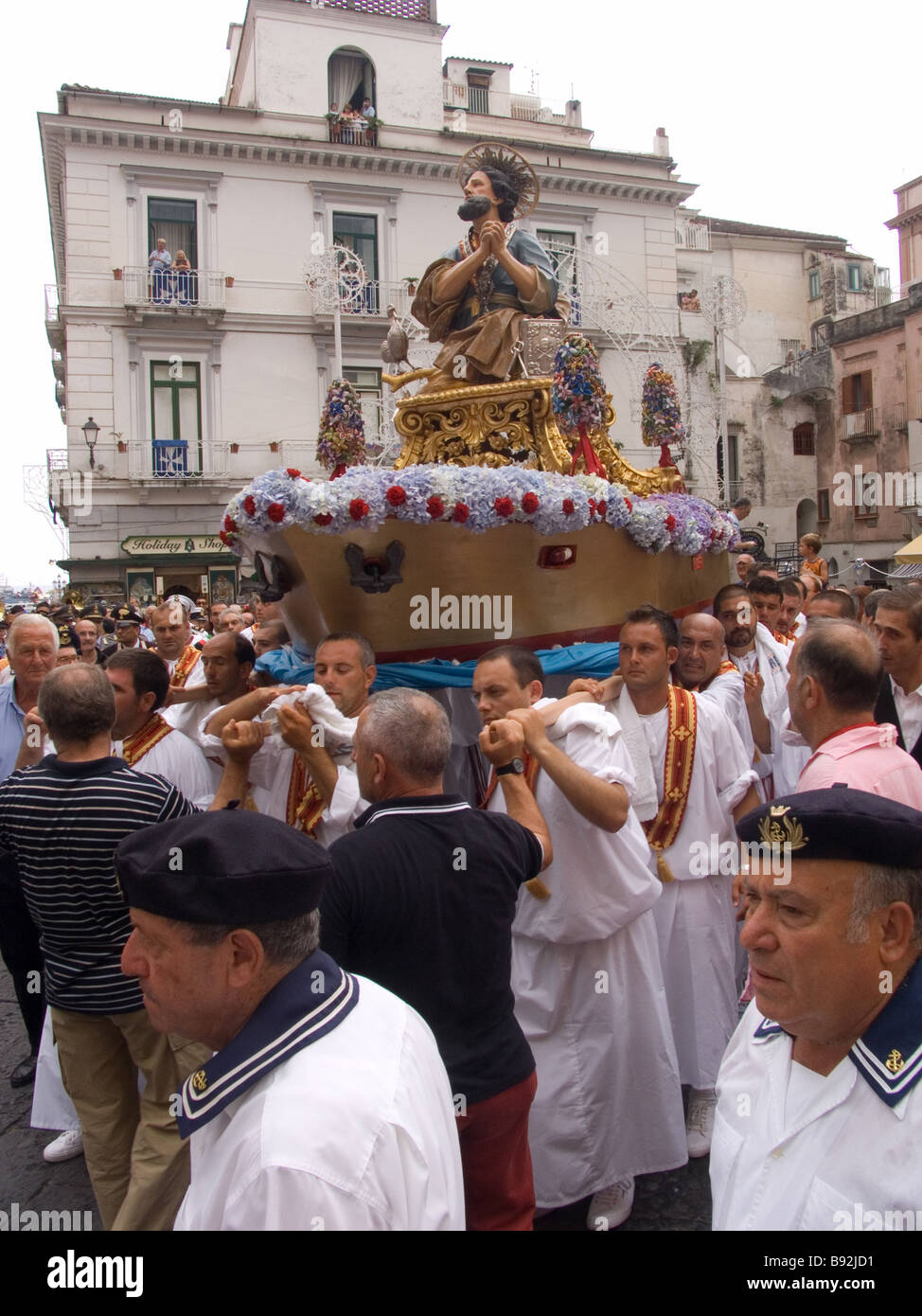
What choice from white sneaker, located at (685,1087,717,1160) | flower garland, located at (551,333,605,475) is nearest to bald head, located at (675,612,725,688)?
flower garland, located at (551,333,605,475)

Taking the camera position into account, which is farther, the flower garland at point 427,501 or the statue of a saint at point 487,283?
the statue of a saint at point 487,283

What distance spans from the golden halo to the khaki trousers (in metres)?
5.42

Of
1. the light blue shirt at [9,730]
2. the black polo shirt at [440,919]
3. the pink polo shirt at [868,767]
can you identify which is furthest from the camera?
the light blue shirt at [9,730]

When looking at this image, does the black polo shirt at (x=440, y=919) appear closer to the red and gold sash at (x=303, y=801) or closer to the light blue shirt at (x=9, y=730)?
the red and gold sash at (x=303, y=801)

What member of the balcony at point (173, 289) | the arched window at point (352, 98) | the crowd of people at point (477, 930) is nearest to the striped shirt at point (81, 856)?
the crowd of people at point (477, 930)

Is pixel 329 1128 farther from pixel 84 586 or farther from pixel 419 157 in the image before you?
pixel 419 157

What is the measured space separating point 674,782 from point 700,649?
91 centimetres

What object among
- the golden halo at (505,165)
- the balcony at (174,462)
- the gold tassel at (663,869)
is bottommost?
the gold tassel at (663,869)

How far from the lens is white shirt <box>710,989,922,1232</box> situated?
53.5 inches

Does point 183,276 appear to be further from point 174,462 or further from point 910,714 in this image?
point 910,714

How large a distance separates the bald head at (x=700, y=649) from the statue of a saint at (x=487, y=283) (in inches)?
94.1

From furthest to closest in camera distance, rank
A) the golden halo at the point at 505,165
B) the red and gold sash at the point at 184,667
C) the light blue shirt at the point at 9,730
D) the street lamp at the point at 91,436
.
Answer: the street lamp at the point at 91,436
the golden halo at the point at 505,165
the red and gold sash at the point at 184,667
the light blue shirt at the point at 9,730

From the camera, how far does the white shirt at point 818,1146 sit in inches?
53.5

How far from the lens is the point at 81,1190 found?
3434 mm
